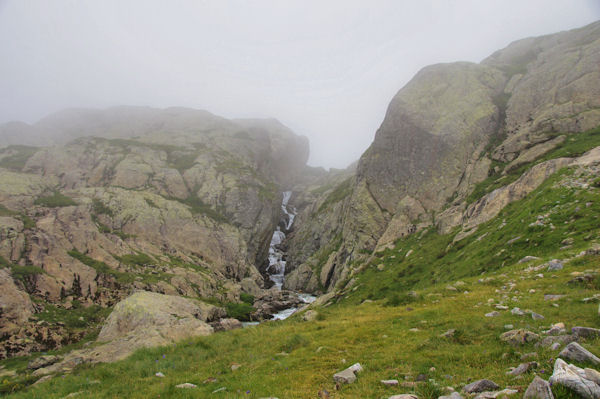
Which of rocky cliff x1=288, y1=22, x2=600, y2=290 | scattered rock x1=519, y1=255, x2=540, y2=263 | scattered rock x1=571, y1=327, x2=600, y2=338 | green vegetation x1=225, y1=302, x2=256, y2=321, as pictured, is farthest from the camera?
green vegetation x1=225, y1=302, x2=256, y2=321

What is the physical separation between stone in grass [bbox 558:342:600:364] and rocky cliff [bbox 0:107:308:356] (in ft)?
155

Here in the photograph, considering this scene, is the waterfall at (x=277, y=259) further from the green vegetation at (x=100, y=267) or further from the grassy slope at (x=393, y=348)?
the grassy slope at (x=393, y=348)

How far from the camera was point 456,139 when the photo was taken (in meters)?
66.4

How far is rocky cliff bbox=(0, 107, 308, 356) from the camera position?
41469mm

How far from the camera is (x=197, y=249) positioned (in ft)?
270

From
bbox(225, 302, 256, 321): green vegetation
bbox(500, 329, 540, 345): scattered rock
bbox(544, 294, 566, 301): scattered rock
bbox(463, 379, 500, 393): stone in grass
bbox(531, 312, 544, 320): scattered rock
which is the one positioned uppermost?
bbox(463, 379, 500, 393): stone in grass

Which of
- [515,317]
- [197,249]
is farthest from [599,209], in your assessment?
[197,249]

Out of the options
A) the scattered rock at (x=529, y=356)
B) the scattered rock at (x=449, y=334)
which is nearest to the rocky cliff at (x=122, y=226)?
the scattered rock at (x=449, y=334)

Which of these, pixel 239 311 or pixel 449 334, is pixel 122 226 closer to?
pixel 239 311

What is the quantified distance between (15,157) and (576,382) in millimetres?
154631

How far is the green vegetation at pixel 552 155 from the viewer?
38072 millimetres

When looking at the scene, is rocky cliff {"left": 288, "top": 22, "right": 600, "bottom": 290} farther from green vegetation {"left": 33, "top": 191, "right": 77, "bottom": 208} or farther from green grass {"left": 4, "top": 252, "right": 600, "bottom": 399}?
green vegetation {"left": 33, "top": 191, "right": 77, "bottom": 208}

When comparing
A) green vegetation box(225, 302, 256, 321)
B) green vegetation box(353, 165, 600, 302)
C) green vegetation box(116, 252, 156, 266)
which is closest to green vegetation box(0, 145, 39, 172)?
green vegetation box(116, 252, 156, 266)

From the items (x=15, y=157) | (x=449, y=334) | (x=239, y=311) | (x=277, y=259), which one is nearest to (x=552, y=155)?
(x=449, y=334)
